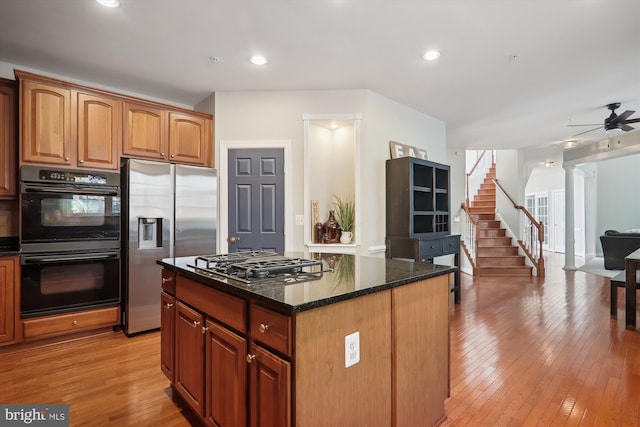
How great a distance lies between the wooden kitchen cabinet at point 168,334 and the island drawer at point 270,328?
91 centimetres

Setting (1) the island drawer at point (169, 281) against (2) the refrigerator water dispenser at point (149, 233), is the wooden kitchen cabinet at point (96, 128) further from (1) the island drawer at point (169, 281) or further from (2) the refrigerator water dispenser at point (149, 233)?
(1) the island drawer at point (169, 281)

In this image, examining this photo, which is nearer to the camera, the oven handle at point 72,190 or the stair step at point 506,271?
the oven handle at point 72,190

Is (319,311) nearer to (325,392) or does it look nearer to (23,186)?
Answer: (325,392)

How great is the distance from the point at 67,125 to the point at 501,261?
7393 mm

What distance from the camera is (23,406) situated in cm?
211

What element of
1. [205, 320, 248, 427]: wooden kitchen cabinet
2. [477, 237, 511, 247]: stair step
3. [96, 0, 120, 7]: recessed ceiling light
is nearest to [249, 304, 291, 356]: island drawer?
[205, 320, 248, 427]: wooden kitchen cabinet

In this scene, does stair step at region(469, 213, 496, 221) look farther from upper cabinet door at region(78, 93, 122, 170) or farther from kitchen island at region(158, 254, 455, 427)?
upper cabinet door at region(78, 93, 122, 170)

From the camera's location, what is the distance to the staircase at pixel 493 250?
6.73 m

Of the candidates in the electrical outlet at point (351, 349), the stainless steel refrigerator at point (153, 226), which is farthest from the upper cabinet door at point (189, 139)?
the electrical outlet at point (351, 349)

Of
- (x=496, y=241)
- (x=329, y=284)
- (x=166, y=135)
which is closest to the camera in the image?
(x=329, y=284)

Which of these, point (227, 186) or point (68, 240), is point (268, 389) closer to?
point (68, 240)

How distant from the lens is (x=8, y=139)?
3.01 meters

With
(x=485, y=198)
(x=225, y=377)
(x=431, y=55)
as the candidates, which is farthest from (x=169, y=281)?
(x=485, y=198)

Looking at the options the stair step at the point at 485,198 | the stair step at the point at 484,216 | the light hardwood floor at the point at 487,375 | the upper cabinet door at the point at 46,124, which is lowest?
the light hardwood floor at the point at 487,375
